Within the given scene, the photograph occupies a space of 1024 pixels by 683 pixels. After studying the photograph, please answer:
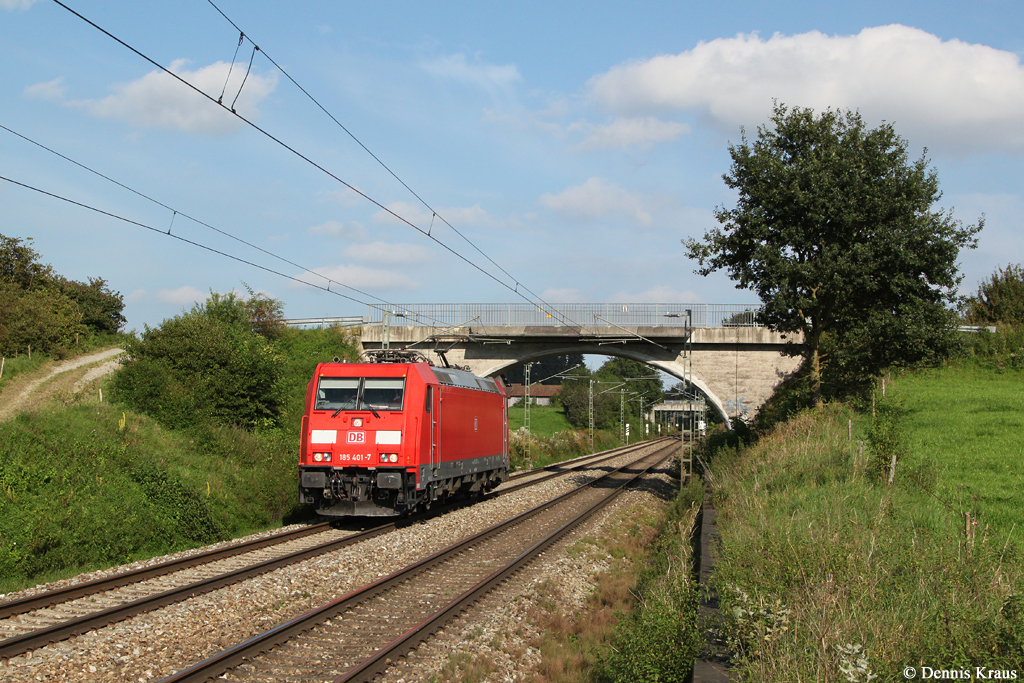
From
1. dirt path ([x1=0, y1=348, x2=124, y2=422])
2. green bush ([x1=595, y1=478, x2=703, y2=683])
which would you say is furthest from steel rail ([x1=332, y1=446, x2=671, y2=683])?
dirt path ([x1=0, y1=348, x2=124, y2=422])

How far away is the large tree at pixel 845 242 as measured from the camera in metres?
18.3

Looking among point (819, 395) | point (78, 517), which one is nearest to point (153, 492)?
point (78, 517)

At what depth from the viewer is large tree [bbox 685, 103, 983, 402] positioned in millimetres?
18297

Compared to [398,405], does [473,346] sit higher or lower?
higher

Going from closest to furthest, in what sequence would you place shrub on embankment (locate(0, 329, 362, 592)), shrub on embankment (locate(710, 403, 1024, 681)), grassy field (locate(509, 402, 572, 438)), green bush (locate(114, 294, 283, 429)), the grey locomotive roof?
1. shrub on embankment (locate(710, 403, 1024, 681))
2. shrub on embankment (locate(0, 329, 362, 592))
3. the grey locomotive roof
4. green bush (locate(114, 294, 283, 429))
5. grassy field (locate(509, 402, 572, 438))

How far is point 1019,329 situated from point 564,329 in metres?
19.3

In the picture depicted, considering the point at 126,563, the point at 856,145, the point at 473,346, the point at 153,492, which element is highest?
the point at 856,145

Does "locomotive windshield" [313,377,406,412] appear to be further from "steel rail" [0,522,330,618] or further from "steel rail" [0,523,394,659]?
"steel rail" [0,523,394,659]

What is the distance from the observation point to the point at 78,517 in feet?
38.3

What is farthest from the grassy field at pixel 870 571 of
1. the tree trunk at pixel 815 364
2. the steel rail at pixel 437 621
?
the tree trunk at pixel 815 364

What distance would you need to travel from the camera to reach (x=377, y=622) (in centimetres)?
848

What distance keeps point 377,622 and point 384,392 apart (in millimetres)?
6815

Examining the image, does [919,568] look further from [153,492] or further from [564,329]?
[564,329]

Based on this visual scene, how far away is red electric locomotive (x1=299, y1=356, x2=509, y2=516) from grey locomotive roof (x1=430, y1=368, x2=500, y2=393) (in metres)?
0.65
